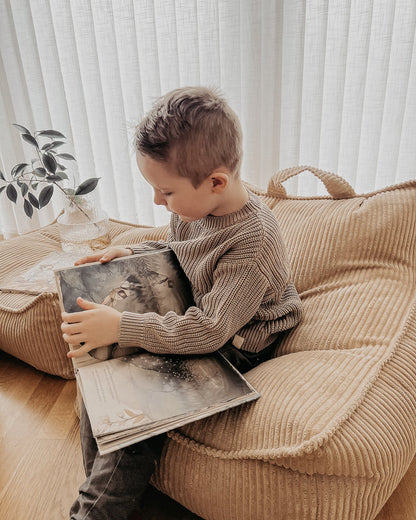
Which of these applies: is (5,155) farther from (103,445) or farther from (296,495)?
(296,495)

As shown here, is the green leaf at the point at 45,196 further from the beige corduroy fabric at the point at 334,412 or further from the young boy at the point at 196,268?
the beige corduroy fabric at the point at 334,412

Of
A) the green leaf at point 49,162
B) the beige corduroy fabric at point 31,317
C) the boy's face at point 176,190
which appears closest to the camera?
the boy's face at point 176,190

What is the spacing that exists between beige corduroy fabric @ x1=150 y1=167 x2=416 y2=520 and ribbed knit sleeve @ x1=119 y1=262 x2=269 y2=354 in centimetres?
13

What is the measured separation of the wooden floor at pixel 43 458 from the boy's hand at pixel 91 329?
36cm

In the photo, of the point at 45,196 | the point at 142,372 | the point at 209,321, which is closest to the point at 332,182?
the point at 209,321

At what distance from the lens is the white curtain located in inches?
A: 56.2

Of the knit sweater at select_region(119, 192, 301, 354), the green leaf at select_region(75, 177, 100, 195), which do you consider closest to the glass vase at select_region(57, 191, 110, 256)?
the green leaf at select_region(75, 177, 100, 195)

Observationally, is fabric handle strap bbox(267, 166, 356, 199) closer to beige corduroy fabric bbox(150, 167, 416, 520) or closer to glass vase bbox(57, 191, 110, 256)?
beige corduroy fabric bbox(150, 167, 416, 520)

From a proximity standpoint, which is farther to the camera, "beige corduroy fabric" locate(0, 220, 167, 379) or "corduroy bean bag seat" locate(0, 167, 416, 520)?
"beige corduroy fabric" locate(0, 220, 167, 379)

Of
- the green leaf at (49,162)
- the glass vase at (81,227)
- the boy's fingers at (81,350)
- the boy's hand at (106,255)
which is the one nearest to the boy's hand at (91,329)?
the boy's fingers at (81,350)

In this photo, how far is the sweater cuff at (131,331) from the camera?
804 mm

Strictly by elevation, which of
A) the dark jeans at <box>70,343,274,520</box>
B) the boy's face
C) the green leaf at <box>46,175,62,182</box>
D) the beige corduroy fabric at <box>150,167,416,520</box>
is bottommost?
the dark jeans at <box>70,343,274,520</box>

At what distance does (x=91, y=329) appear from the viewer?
0.80m

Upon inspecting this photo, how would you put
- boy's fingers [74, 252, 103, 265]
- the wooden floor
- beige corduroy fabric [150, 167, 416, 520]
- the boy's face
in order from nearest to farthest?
beige corduroy fabric [150, 167, 416, 520], the boy's face, the wooden floor, boy's fingers [74, 252, 103, 265]
